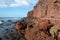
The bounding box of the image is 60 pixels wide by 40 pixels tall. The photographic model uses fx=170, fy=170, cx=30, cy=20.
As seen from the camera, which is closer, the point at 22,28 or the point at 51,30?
the point at 51,30

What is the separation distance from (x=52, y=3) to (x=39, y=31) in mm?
12037

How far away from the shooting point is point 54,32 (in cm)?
1357

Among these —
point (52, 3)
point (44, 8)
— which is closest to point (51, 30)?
point (52, 3)

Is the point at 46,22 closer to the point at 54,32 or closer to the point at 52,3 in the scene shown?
the point at 54,32

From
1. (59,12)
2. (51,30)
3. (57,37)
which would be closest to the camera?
(57,37)

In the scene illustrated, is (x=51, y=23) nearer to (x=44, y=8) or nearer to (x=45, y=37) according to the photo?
(x=45, y=37)

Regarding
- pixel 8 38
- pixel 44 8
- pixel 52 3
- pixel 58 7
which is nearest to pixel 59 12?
pixel 58 7

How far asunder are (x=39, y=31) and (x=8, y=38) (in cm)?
1209

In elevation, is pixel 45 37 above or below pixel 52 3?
below

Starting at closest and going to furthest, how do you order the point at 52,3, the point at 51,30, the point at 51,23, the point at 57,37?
the point at 57,37 < the point at 51,30 < the point at 51,23 < the point at 52,3

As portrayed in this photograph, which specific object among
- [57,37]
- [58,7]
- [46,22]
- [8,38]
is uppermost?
[58,7]

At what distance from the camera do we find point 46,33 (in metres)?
14.0

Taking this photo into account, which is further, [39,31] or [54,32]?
[39,31]

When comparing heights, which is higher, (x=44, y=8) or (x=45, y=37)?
(x=44, y=8)
